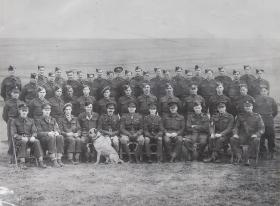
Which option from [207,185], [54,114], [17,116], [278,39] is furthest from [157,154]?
[278,39]

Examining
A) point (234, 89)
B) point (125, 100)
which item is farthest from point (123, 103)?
point (234, 89)

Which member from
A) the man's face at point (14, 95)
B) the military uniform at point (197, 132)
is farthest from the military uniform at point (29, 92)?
the military uniform at point (197, 132)

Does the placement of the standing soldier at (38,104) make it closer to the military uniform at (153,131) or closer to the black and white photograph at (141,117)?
the black and white photograph at (141,117)

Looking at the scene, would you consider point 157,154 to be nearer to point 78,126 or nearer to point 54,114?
point 78,126

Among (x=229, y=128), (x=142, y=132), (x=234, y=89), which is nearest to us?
(x=229, y=128)

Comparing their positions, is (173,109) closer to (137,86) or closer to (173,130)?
(173,130)

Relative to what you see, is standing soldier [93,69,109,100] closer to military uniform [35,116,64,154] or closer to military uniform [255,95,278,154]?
military uniform [35,116,64,154]
